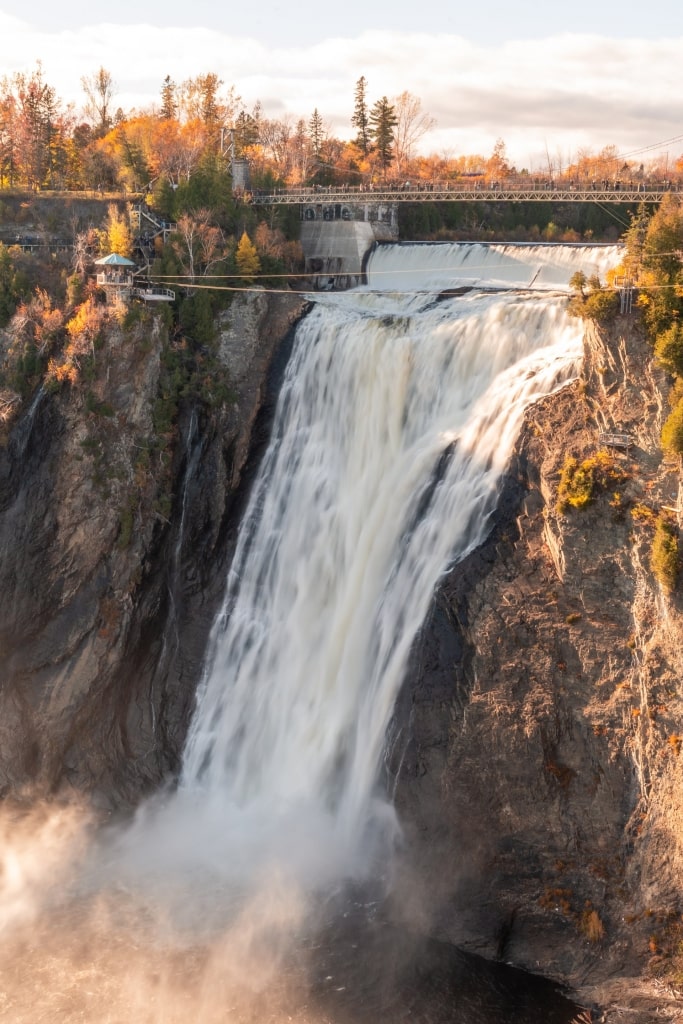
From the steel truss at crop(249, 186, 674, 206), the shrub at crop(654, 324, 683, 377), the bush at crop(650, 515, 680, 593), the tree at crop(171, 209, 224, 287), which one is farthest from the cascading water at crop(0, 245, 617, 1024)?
the steel truss at crop(249, 186, 674, 206)

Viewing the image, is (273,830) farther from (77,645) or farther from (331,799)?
(77,645)

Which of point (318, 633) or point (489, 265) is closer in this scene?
point (318, 633)

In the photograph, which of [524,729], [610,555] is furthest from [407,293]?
[524,729]

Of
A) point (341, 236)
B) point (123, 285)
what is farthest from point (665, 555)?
point (341, 236)

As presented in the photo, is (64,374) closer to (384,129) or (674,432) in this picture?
(674,432)

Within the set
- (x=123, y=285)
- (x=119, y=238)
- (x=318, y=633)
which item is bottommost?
(x=318, y=633)

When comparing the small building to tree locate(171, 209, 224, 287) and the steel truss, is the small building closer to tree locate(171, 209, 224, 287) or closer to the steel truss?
tree locate(171, 209, 224, 287)
